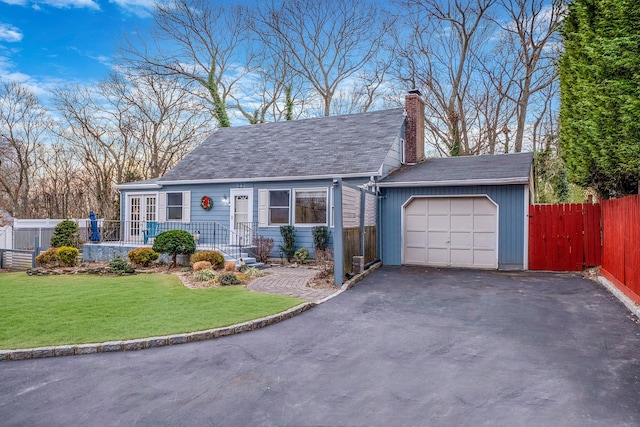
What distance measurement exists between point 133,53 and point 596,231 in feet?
82.9

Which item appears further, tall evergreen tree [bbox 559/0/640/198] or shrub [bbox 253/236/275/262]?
shrub [bbox 253/236/275/262]

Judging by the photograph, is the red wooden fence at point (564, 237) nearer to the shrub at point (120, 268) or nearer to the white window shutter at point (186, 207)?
the shrub at point (120, 268)

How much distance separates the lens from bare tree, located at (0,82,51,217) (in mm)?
24812

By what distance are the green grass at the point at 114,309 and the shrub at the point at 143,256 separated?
7.39 feet

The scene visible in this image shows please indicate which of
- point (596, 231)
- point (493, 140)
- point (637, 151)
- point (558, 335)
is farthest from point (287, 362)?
point (493, 140)

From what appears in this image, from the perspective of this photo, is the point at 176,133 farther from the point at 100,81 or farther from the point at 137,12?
the point at 137,12

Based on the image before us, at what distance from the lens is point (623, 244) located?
8008 mm

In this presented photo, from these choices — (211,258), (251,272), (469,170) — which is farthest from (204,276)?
(469,170)

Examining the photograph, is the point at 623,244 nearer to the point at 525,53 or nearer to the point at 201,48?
the point at 525,53

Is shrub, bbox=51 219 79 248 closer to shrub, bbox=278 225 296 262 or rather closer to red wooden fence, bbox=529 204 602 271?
shrub, bbox=278 225 296 262

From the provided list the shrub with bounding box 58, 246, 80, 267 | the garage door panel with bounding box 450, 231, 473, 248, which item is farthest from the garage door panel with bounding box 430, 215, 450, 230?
the shrub with bounding box 58, 246, 80, 267

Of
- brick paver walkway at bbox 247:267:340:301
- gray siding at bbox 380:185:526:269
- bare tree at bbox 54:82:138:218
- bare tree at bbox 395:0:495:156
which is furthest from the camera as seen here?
bare tree at bbox 54:82:138:218

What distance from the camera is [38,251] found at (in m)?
14.1

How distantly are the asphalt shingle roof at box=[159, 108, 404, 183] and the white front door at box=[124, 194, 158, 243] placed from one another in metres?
1.34
